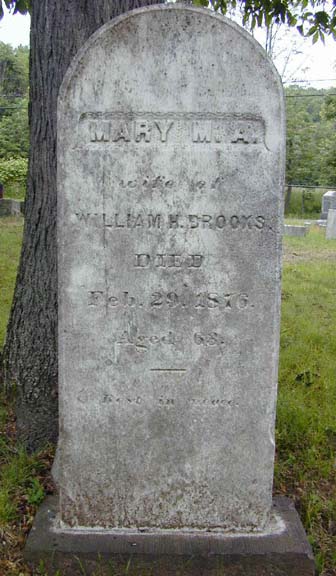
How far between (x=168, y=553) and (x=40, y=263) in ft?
6.05

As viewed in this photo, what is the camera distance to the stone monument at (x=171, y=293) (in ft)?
8.11

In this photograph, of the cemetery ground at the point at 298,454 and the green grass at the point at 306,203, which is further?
the green grass at the point at 306,203

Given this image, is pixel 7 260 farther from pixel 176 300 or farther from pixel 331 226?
pixel 331 226

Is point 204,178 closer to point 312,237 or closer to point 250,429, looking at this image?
point 250,429

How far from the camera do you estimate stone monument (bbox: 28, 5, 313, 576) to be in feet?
8.11

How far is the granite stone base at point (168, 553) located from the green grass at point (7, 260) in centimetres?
231

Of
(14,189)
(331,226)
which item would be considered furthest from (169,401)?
(14,189)

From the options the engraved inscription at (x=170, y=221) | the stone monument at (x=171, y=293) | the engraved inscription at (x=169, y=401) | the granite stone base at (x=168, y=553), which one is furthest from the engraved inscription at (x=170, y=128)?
the granite stone base at (x=168, y=553)

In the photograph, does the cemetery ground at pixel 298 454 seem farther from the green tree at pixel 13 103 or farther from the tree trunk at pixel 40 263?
the green tree at pixel 13 103

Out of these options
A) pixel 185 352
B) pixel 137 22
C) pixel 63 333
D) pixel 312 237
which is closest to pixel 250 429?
pixel 185 352

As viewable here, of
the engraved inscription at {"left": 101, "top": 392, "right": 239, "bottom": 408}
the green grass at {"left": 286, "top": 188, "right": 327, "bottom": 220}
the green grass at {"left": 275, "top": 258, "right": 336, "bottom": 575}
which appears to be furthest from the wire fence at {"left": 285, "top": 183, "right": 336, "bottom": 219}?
the engraved inscription at {"left": 101, "top": 392, "right": 239, "bottom": 408}

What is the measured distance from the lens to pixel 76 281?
2633 mm

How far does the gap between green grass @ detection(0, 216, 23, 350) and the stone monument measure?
7.49 feet

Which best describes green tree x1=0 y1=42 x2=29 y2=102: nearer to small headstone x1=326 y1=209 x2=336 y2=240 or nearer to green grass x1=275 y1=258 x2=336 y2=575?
small headstone x1=326 y1=209 x2=336 y2=240
